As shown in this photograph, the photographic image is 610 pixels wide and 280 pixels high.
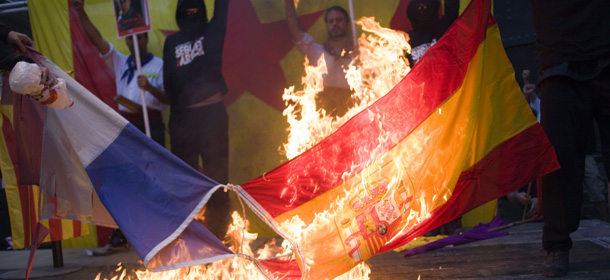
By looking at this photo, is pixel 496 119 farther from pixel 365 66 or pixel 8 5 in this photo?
pixel 8 5

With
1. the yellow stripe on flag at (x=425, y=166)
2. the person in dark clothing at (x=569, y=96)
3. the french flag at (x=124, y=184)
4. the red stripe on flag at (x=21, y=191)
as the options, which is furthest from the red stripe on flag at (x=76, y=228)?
the person in dark clothing at (x=569, y=96)

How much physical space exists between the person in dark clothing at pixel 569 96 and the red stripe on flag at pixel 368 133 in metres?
0.47

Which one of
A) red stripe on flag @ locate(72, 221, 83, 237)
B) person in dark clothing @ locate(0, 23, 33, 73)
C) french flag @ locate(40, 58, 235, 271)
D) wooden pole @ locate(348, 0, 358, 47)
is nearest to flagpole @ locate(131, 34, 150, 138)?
red stripe on flag @ locate(72, 221, 83, 237)

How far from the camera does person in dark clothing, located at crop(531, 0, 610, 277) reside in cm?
326

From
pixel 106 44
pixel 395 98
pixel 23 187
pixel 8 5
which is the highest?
pixel 8 5

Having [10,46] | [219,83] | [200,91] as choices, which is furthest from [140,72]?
[10,46]

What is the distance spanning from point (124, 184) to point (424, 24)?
3527mm

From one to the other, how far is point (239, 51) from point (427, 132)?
3302 mm

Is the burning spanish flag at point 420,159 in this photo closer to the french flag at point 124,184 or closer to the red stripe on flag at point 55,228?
the french flag at point 124,184

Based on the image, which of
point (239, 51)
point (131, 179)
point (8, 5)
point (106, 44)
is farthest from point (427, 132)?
point (8, 5)

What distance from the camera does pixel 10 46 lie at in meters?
3.50

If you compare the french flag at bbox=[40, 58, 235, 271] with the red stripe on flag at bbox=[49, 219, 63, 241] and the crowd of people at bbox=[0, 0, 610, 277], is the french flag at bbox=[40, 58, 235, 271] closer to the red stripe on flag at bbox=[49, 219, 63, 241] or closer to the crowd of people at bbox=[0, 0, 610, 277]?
the crowd of people at bbox=[0, 0, 610, 277]

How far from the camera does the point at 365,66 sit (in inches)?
150

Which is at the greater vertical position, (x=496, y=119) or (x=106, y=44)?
(x=106, y=44)
